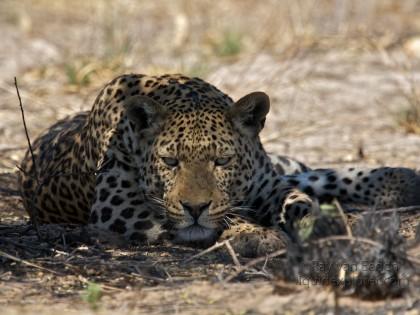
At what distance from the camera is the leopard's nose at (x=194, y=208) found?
20.5ft

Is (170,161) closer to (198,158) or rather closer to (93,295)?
(198,158)

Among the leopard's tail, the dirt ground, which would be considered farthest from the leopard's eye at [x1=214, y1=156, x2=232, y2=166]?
the leopard's tail

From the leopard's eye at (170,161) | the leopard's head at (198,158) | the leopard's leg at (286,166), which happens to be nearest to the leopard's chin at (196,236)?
the leopard's head at (198,158)

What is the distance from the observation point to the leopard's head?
6.34 m

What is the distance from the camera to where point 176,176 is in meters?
6.46

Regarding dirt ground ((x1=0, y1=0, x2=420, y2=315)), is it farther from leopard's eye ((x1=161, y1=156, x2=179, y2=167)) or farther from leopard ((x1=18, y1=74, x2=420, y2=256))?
leopard's eye ((x1=161, y1=156, x2=179, y2=167))

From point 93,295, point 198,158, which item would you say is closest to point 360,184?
point 198,158

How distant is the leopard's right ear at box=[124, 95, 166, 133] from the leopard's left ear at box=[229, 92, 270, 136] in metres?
0.45

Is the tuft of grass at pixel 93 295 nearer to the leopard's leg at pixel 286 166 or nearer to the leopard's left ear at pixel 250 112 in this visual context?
the leopard's left ear at pixel 250 112

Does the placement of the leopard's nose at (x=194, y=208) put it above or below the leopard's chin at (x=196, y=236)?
above

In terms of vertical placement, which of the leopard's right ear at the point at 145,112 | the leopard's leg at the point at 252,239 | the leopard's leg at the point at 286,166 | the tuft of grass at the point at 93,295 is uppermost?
the leopard's right ear at the point at 145,112

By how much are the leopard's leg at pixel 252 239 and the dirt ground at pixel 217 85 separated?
0.52 feet

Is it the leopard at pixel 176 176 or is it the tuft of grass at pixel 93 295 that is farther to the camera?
the leopard at pixel 176 176

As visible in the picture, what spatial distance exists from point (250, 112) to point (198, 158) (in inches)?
22.2
